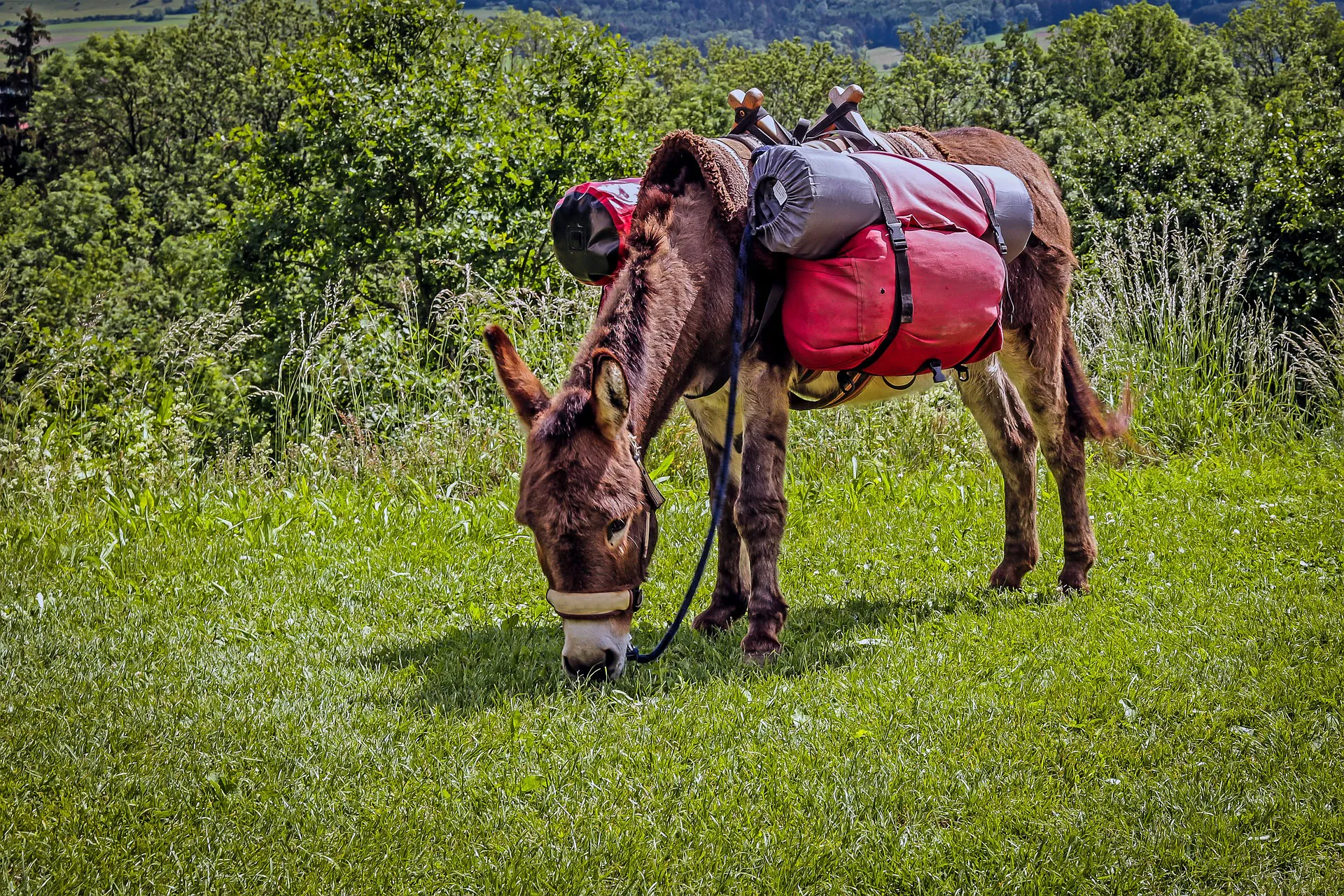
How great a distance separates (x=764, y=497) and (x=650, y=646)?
0.92 meters

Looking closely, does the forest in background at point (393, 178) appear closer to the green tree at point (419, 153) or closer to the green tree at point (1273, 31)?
the green tree at point (419, 153)

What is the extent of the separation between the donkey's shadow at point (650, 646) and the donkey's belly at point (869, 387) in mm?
1016

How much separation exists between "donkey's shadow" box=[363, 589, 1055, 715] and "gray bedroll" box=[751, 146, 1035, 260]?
5.40ft

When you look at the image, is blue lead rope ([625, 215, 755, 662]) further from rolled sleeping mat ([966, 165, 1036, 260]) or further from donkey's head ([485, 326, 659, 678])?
rolled sleeping mat ([966, 165, 1036, 260])

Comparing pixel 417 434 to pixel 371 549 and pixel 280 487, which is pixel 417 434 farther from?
pixel 371 549

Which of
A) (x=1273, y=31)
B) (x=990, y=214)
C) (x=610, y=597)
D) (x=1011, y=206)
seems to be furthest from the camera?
(x=1273, y=31)

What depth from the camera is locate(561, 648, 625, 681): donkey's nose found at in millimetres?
3605

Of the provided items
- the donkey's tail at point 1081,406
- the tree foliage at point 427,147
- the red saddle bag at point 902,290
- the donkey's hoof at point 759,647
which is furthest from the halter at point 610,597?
the tree foliage at point 427,147

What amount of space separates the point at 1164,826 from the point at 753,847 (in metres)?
1.16

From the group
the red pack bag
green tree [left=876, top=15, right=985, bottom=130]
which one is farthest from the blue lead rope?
green tree [left=876, top=15, right=985, bottom=130]

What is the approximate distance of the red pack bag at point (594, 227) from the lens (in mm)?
4266

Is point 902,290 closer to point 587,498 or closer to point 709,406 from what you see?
point 709,406

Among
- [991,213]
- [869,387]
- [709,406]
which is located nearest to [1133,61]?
[991,213]

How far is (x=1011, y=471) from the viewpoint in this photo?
5.12m
